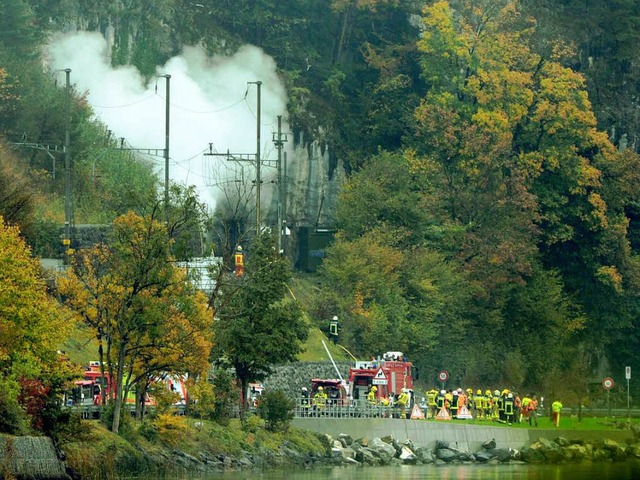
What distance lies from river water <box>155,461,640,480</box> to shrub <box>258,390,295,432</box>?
2884mm

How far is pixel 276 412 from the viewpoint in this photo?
253 feet

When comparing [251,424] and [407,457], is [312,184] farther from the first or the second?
[251,424]

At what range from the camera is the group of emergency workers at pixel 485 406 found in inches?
3509

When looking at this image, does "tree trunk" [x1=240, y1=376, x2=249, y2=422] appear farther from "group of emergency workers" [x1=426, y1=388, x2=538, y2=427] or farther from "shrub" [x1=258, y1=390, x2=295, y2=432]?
"group of emergency workers" [x1=426, y1=388, x2=538, y2=427]

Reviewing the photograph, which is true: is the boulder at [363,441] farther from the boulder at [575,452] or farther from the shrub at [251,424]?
the boulder at [575,452]

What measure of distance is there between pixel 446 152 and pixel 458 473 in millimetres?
46017

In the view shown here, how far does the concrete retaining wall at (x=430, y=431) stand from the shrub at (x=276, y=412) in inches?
127

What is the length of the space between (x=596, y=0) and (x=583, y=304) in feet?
69.1

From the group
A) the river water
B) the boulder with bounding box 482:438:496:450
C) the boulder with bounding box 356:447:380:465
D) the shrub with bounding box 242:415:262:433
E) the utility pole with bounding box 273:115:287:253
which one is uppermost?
the utility pole with bounding box 273:115:287:253

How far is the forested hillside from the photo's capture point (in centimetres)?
10938

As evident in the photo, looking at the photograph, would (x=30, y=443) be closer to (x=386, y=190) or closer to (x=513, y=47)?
(x=386, y=190)

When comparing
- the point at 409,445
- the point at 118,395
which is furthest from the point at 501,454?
the point at 118,395

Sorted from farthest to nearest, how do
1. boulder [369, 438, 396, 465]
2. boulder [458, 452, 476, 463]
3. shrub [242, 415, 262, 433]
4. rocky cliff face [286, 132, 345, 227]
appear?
1. rocky cliff face [286, 132, 345, 227]
2. boulder [458, 452, 476, 463]
3. boulder [369, 438, 396, 465]
4. shrub [242, 415, 262, 433]

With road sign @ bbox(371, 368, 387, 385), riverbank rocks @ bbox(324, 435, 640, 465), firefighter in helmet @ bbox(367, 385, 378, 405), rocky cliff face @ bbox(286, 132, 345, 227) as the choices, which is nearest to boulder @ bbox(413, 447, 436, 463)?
riverbank rocks @ bbox(324, 435, 640, 465)
